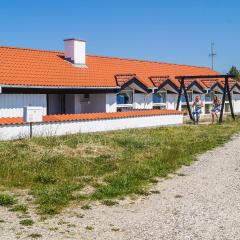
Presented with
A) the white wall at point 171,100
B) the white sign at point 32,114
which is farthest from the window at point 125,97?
the white sign at point 32,114

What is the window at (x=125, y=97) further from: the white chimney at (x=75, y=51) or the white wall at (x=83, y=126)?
the white wall at (x=83, y=126)

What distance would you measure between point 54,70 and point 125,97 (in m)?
5.37

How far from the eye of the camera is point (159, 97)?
31.0 meters

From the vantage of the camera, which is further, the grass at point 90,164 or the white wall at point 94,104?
the white wall at point 94,104

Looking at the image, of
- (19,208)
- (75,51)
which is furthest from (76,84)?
(19,208)

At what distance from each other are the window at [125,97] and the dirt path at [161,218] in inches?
671

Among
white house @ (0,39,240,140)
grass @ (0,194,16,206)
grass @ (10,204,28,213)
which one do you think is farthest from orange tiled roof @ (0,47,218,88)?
grass @ (10,204,28,213)

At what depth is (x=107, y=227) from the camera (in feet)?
23.6

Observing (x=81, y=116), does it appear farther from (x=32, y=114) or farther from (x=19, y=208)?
(x=19, y=208)

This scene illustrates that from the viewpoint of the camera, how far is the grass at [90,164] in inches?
366

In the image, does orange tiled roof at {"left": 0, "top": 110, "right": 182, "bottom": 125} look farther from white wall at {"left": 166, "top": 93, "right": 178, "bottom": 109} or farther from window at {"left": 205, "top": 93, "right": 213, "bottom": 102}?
window at {"left": 205, "top": 93, "right": 213, "bottom": 102}

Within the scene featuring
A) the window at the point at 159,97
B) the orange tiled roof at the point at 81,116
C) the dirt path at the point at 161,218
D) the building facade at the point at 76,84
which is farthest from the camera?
the window at the point at 159,97

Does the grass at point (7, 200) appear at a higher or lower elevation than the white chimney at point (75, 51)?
lower

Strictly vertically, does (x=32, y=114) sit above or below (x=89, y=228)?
above
